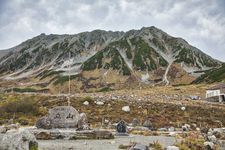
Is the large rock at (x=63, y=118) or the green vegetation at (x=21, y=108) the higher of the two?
the green vegetation at (x=21, y=108)

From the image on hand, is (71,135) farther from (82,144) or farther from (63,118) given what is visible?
(63,118)

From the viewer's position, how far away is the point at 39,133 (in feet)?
91.9

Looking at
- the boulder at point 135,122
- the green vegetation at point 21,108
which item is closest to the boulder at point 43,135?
the boulder at point 135,122

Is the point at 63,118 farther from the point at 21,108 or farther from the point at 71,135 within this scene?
the point at 21,108

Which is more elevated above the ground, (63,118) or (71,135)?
(63,118)

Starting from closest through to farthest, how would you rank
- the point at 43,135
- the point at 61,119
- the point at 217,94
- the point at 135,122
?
the point at 43,135 → the point at 61,119 → the point at 135,122 → the point at 217,94

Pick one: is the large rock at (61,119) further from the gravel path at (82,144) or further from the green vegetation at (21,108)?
the green vegetation at (21,108)

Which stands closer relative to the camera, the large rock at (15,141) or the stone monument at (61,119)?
the large rock at (15,141)

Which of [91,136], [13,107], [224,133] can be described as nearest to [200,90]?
[13,107]

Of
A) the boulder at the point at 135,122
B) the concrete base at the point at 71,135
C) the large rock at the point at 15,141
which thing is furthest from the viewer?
the boulder at the point at 135,122

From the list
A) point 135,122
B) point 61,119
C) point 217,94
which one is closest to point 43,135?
point 61,119

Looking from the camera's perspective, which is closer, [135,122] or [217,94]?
[135,122]

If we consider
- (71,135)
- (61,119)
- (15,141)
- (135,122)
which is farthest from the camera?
(135,122)

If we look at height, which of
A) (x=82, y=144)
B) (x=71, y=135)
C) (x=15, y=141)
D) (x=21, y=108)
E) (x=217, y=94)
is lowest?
(x=82, y=144)
